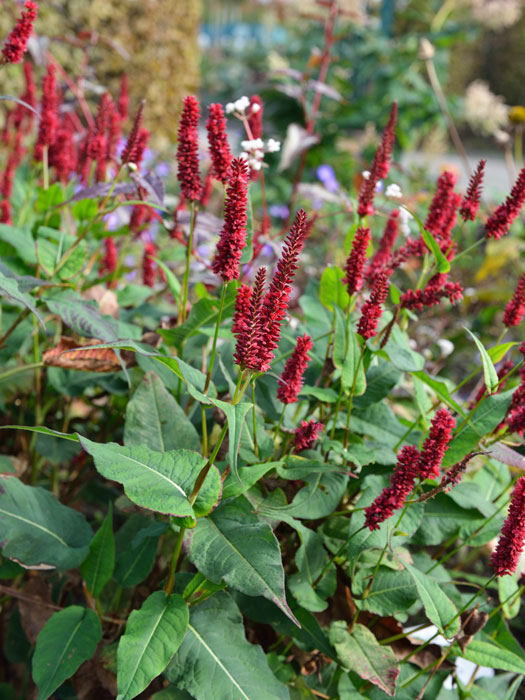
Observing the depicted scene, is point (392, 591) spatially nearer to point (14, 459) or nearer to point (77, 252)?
point (14, 459)

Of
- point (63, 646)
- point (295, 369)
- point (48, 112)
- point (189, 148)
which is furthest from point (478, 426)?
point (48, 112)

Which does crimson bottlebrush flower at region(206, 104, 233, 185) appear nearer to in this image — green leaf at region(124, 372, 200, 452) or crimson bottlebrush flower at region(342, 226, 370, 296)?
crimson bottlebrush flower at region(342, 226, 370, 296)

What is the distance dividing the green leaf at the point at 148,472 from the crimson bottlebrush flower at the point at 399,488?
330 mm

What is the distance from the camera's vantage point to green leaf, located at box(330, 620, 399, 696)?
126cm

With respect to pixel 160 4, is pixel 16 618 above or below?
below

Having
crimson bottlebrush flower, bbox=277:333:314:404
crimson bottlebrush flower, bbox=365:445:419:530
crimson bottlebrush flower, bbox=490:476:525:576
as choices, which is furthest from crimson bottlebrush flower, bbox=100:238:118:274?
crimson bottlebrush flower, bbox=490:476:525:576

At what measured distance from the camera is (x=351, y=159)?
21.5 feet

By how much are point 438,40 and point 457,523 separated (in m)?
5.43

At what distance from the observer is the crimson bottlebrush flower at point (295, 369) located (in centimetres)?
124

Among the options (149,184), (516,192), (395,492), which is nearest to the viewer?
(395,492)

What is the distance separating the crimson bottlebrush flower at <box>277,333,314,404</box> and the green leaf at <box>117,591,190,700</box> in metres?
0.44

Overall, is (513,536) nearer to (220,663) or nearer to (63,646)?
(220,663)

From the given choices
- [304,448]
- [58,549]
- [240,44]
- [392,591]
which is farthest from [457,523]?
[240,44]

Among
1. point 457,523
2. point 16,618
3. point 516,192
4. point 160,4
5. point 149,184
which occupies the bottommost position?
point 16,618
